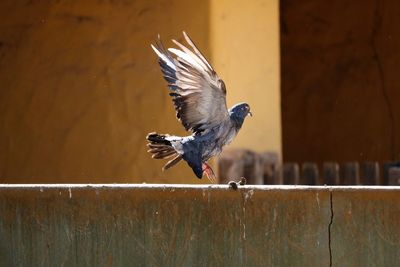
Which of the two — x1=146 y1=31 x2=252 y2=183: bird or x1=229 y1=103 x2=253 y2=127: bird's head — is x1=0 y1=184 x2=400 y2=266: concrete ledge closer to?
x1=146 y1=31 x2=252 y2=183: bird

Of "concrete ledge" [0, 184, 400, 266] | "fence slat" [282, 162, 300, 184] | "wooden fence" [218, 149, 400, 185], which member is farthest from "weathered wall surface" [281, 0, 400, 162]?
"concrete ledge" [0, 184, 400, 266]

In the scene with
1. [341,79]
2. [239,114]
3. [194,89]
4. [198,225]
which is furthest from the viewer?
[341,79]

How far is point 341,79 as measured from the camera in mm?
14250

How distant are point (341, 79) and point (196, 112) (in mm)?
6003

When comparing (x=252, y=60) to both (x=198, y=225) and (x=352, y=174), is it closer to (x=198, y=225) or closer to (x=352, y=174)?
(x=352, y=174)

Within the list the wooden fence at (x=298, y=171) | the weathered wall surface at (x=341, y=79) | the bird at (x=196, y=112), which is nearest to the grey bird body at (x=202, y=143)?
the bird at (x=196, y=112)

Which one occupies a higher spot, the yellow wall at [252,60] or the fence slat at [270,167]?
the yellow wall at [252,60]

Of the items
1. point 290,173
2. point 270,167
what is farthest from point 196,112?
point 290,173

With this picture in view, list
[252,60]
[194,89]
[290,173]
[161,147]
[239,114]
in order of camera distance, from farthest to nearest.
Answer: [290,173] < [252,60] < [239,114] < [161,147] < [194,89]

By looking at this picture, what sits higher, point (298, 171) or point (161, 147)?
point (298, 171)

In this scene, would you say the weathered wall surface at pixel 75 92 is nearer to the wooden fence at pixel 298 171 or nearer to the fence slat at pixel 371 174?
the wooden fence at pixel 298 171

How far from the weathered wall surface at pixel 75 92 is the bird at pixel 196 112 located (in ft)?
7.43

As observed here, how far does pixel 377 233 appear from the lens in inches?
238

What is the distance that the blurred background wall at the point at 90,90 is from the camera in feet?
35.6
